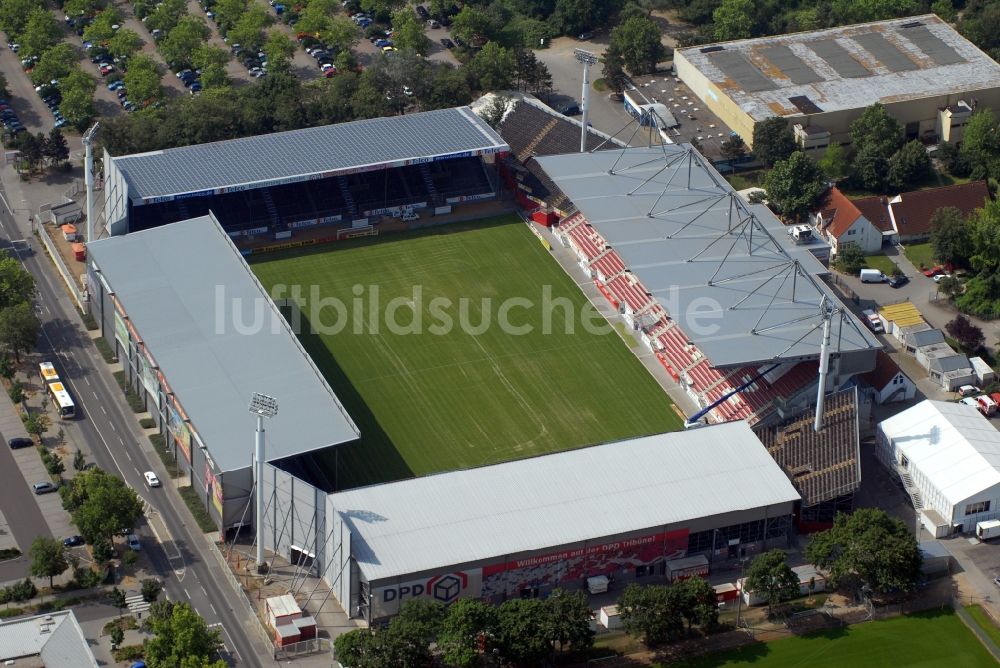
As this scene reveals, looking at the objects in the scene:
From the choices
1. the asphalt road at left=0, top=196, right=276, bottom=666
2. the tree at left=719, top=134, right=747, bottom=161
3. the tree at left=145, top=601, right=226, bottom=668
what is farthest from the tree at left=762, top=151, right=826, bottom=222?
the tree at left=145, top=601, right=226, bottom=668

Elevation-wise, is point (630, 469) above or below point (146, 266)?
below

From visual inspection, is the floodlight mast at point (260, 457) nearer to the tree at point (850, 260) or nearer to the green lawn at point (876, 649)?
the green lawn at point (876, 649)

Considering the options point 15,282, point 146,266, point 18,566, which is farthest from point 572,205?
point 18,566

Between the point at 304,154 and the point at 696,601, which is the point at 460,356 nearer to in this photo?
the point at 304,154

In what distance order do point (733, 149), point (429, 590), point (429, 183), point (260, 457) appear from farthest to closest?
point (733, 149), point (429, 183), point (260, 457), point (429, 590)

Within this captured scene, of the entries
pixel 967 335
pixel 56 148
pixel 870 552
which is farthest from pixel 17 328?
pixel 967 335

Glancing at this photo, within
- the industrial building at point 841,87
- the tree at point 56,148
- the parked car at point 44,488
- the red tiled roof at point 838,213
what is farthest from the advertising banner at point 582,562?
the tree at point 56,148

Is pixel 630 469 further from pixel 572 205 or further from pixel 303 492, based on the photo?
pixel 572 205
